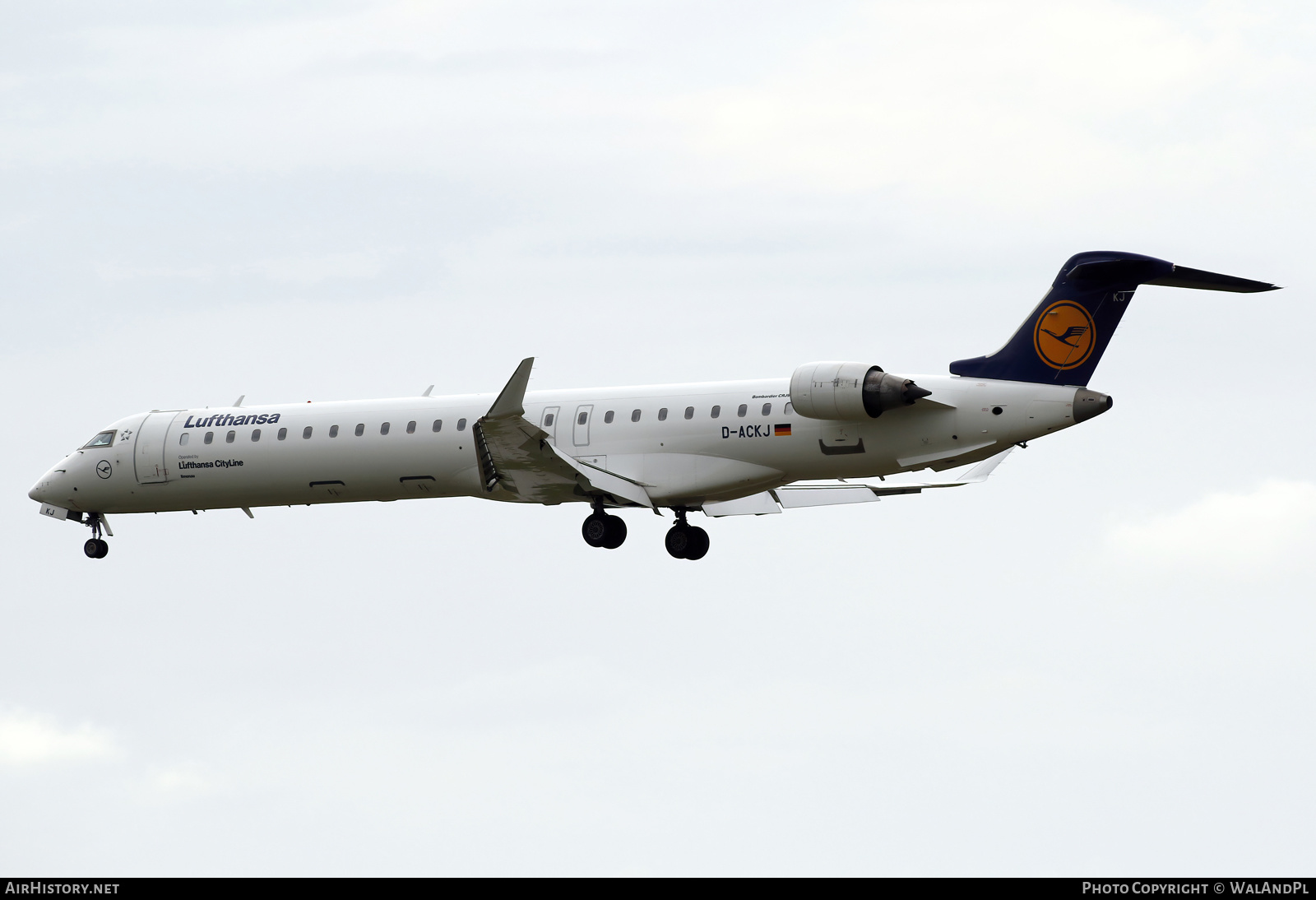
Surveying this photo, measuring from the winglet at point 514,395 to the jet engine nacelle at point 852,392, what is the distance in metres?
4.44

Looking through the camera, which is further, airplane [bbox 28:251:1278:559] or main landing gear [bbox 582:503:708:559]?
main landing gear [bbox 582:503:708:559]

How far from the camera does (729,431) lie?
96.7 feet

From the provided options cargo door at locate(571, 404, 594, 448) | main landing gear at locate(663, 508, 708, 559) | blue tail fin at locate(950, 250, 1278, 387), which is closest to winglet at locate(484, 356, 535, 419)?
cargo door at locate(571, 404, 594, 448)

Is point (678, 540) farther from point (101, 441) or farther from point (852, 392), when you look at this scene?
point (101, 441)

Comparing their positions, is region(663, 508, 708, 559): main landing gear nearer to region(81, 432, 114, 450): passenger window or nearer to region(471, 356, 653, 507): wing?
region(471, 356, 653, 507): wing

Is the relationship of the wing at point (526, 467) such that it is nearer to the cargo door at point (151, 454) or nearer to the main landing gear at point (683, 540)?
the main landing gear at point (683, 540)

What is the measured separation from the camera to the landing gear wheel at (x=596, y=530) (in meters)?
31.0

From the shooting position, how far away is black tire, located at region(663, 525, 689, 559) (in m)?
31.8

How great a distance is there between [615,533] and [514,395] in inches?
153

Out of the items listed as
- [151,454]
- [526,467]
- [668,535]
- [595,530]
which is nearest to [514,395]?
[526,467]

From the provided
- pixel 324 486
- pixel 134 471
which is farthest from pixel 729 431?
pixel 134 471

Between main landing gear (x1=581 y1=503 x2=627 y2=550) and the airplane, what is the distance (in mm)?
26

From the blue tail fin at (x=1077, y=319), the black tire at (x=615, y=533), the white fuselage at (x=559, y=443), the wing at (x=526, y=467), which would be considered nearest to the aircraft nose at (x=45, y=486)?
the white fuselage at (x=559, y=443)
